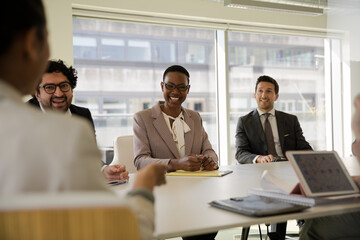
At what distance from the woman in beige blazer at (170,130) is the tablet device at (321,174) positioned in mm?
1198

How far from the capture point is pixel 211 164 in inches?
107

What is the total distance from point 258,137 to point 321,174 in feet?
7.00

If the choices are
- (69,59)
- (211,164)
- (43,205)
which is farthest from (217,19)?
(43,205)

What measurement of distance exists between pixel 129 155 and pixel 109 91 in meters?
2.69

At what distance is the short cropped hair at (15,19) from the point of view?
0.85 metres

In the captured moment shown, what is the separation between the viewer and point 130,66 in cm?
596

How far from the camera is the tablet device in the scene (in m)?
1.62

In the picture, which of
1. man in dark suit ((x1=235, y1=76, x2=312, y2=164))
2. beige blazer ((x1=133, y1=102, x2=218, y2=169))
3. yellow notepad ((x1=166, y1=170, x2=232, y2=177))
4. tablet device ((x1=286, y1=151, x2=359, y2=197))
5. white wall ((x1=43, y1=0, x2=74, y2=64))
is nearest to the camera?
tablet device ((x1=286, y1=151, x2=359, y2=197))

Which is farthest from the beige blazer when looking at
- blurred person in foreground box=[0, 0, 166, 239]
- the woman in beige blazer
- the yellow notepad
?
blurred person in foreground box=[0, 0, 166, 239]

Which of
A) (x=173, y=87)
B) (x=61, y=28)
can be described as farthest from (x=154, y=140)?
(x=61, y=28)

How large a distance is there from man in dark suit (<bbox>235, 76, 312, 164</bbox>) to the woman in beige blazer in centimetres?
69

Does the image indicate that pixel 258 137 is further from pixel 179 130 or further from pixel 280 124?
pixel 179 130

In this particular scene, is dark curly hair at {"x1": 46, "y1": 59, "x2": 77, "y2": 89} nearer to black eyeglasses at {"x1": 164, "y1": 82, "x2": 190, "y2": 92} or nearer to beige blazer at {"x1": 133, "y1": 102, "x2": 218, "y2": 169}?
beige blazer at {"x1": 133, "y1": 102, "x2": 218, "y2": 169}

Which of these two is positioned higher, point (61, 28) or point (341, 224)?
point (61, 28)
